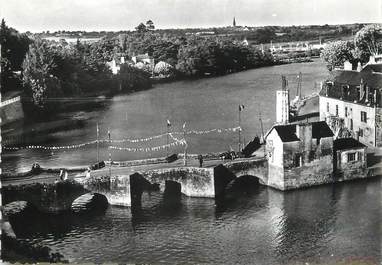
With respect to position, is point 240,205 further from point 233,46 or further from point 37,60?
point 233,46

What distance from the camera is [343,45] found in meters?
61.0

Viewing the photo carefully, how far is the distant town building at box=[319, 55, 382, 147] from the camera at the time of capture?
37.6 metres

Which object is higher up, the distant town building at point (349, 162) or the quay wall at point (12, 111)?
the quay wall at point (12, 111)

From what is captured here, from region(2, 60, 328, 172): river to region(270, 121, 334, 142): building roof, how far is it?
30.4ft

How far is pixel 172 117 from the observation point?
52.5 meters

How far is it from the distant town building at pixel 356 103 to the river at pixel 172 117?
19.4 feet

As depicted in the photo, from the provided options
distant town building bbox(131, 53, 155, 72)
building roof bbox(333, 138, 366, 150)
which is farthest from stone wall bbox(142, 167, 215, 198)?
distant town building bbox(131, 53, 155, 72)

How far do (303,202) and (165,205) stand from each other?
279 inches

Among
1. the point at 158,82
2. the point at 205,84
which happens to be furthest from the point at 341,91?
the point at 158,82

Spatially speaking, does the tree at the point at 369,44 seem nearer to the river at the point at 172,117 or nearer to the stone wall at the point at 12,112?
the river at the point at 172,117

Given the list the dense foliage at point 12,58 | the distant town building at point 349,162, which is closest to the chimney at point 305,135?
the distant town building at point 349,162

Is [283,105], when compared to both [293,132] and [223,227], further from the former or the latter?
[223,227]

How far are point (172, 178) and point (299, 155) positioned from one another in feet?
22.9

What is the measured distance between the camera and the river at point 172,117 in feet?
137
